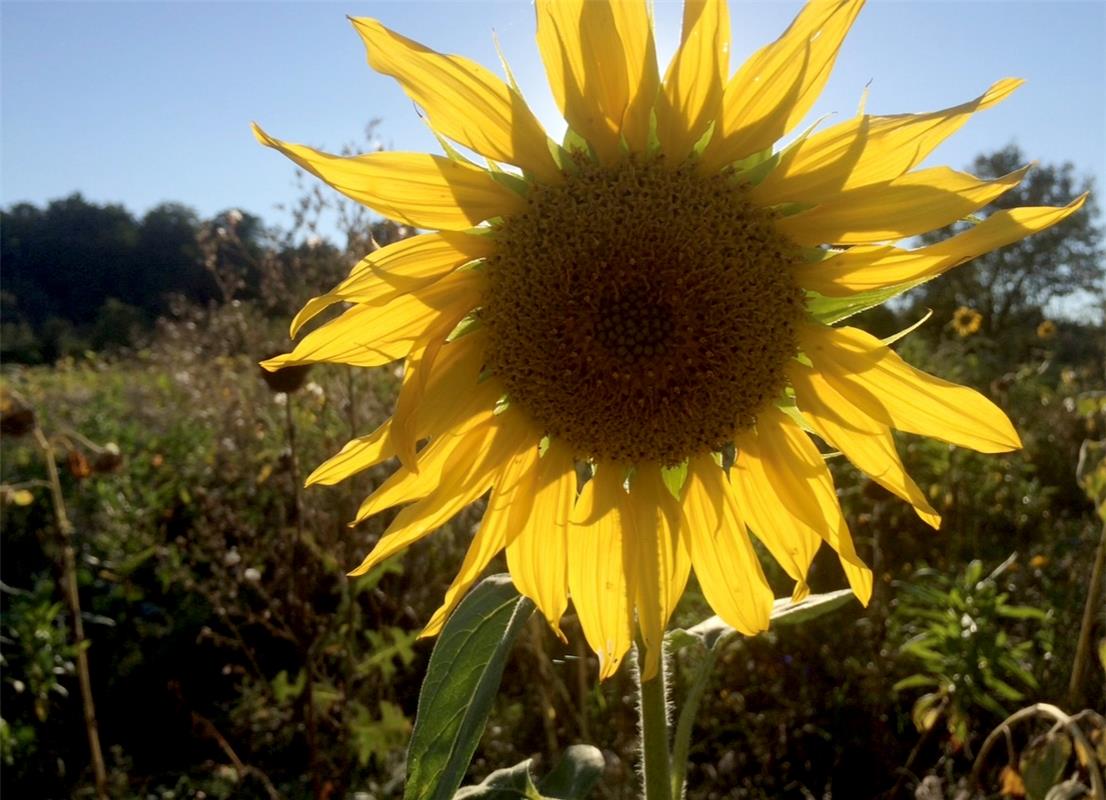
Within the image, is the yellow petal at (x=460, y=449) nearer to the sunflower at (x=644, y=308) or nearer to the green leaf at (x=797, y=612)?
the sunflower at (x=644, y=308)

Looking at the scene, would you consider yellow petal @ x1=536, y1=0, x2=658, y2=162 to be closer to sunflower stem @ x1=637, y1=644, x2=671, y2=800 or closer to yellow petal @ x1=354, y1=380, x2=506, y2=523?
yellow petal @ x1=354, y1=380, x2=506, y2=523

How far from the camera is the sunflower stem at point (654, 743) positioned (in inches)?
49.9

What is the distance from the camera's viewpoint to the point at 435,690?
1.23 m

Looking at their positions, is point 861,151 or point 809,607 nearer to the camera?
point 861,151

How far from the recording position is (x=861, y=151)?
121 centimetres

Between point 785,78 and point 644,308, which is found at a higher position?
point 785,78

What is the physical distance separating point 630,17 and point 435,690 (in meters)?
0.97

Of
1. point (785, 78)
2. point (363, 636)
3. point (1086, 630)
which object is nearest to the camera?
point (785, 78)

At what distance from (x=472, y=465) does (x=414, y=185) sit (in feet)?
1.67

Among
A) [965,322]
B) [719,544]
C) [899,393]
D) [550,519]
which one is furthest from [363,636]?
[965,322]

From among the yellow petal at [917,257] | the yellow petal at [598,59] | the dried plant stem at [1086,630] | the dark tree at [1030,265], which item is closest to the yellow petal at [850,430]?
the yellow petal at [917,257]

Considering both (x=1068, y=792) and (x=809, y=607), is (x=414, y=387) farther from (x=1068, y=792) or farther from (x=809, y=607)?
(x=1068, y=792)

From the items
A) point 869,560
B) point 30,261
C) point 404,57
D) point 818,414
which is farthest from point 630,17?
point 30,261

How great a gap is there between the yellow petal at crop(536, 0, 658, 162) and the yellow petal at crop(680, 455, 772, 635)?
610 mm
